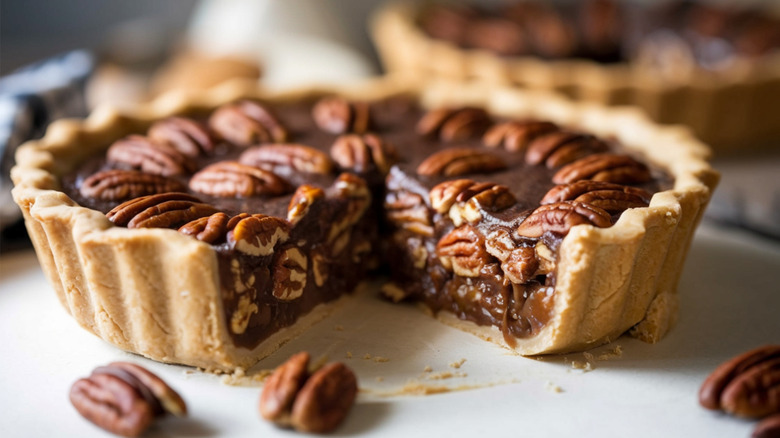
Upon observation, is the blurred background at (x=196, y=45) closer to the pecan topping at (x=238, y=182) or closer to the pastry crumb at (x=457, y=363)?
the pecan topping at (x=238, y=182)

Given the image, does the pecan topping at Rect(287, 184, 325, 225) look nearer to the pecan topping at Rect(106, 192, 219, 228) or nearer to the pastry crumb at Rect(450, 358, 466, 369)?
the pecan topping at Rect(106, 192, 219, 228)

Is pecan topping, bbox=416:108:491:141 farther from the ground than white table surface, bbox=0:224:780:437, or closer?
farther from the ground

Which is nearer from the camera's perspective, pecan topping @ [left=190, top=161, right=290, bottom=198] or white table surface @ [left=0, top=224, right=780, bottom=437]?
white table surface @ [left=0, top=224, right=780, bottom=437]

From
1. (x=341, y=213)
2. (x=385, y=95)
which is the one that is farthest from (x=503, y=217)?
(x=385, y=95)


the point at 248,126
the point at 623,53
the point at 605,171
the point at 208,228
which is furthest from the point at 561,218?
the point at 623,53

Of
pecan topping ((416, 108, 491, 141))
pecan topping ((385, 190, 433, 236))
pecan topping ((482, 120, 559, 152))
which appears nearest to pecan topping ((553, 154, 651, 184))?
pecan topping ((482, 120, 559, 152))
